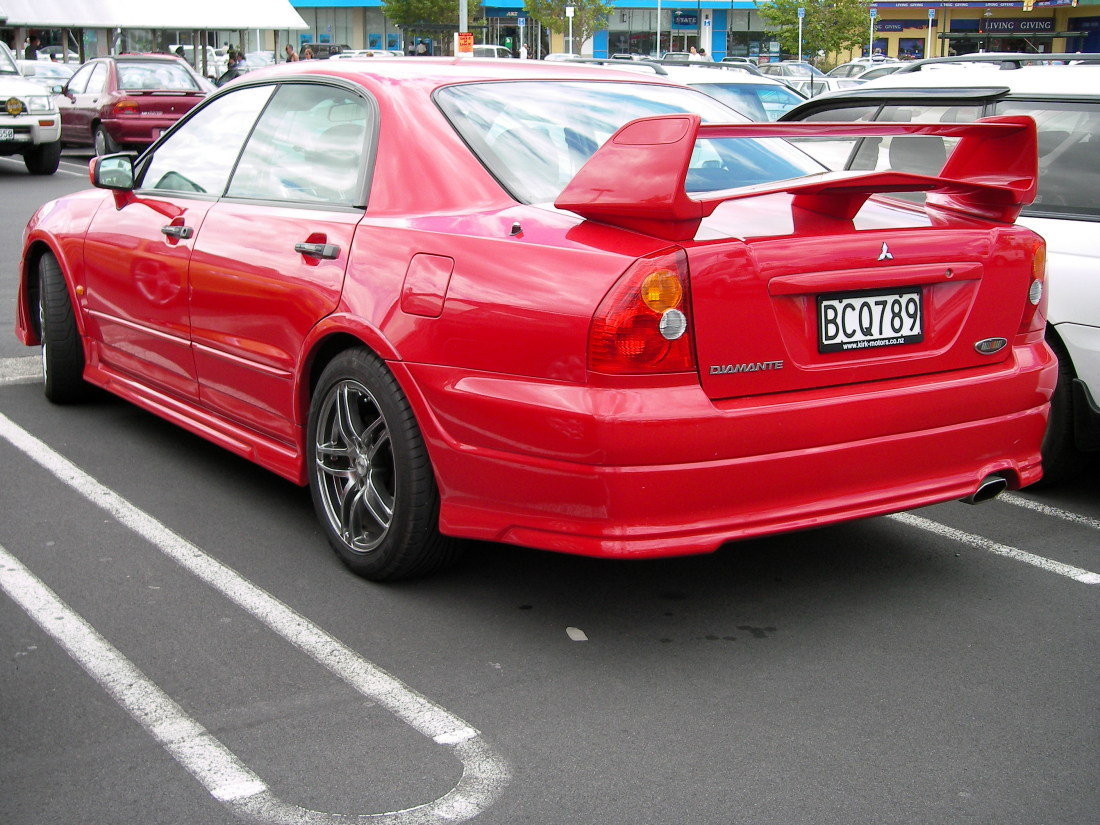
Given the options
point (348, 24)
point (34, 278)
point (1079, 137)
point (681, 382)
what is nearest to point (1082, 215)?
point (1079, 137)

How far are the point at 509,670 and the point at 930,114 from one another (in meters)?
3.40

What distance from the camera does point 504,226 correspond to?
11.5ft

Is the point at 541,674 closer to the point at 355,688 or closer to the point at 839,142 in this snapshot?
the point at 355,688

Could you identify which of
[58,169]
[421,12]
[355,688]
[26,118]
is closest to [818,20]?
[421,12]

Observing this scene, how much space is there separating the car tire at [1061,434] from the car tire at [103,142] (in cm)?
1644

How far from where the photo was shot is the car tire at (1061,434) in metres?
4.74

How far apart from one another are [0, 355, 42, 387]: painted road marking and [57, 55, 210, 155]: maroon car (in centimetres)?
1181

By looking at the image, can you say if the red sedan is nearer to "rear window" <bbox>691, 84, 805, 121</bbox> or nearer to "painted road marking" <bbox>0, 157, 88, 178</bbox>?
"rear window" <bbox>691, 84, 805, 121</bbox>

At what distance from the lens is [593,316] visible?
10.4ft

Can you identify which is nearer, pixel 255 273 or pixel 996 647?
pixel 996 647

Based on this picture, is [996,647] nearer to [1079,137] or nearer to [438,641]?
[438,641]

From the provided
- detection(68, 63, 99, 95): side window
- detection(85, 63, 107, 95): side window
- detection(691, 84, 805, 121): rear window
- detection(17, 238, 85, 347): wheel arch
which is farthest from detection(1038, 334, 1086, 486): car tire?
detection(68, 63, 99, 95): side window

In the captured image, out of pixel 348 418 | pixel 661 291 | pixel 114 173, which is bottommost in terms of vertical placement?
pixel 348 418

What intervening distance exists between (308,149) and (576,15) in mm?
57433
